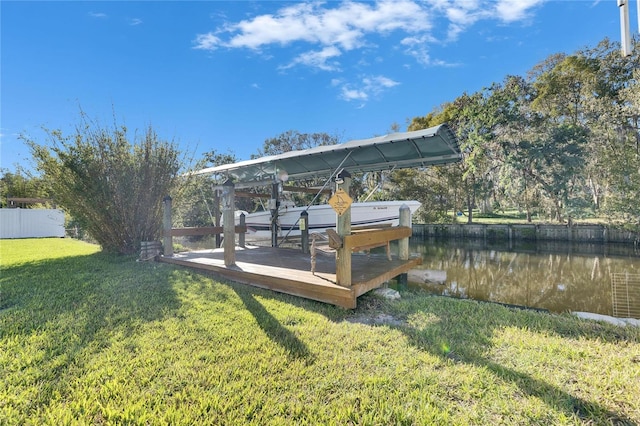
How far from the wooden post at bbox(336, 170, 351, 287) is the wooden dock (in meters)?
0.12

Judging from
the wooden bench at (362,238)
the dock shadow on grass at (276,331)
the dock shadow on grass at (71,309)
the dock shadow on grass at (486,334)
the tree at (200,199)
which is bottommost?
the dock shadow on grass at (486,334)

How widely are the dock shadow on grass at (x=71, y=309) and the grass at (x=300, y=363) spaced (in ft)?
0.07

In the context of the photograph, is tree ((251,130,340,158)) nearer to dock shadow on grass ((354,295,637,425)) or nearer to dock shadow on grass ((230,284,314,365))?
dock shadow on grass ((354,295,637,425))

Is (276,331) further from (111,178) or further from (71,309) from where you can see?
(111,178)

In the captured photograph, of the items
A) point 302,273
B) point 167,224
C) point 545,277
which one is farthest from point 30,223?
point 545,277

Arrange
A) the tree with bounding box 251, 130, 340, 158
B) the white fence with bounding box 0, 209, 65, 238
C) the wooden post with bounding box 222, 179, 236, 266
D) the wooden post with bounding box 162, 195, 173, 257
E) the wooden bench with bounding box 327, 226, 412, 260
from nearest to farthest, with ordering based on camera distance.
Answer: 1. the wooden bench with bounding box 327, 226, 412, 260
2. the wooden post with bounding box 222, 179, 236, 266
3. the wooden post with bounding box 162, 195, 173, 257
4. the white fence with bounding box 0, 209, 65, 238
5. the tree with bounding box 251, 130, 340, 158

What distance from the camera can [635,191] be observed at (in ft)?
44.9

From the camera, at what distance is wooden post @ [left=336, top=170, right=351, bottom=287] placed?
3.62 m

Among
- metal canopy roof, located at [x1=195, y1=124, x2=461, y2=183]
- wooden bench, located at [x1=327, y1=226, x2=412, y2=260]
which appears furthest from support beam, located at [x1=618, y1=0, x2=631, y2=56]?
wooden bench, located at [x1=327, y1=226, x2=412, y2=260]

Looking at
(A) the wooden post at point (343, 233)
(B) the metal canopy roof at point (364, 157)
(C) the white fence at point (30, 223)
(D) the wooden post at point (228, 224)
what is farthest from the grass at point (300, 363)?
(C) the white fence at point (30, 223)

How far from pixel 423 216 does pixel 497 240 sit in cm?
554

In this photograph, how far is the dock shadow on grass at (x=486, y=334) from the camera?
1.91 metres

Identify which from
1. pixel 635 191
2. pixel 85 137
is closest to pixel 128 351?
pixel 85 137

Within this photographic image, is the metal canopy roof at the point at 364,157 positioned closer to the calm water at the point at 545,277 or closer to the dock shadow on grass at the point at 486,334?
the dock shadow on grass at the point at 486,334
